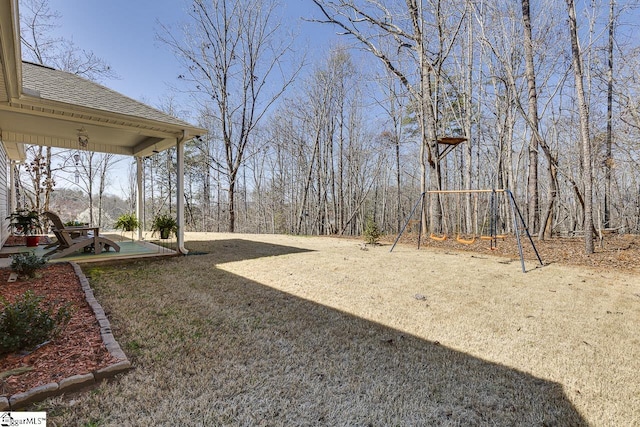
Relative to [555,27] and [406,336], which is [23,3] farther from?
[555,27]

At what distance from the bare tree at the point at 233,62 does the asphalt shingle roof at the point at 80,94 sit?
7476 mm

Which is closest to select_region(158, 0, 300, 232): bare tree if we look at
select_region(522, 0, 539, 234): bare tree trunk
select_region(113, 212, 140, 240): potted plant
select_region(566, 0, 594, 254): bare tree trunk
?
select_region(113, 212, 140, 240): potted plant

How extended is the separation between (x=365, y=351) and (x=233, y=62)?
46.0 feet

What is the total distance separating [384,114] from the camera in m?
14.6

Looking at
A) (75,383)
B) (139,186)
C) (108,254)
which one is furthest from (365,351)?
(139,186)

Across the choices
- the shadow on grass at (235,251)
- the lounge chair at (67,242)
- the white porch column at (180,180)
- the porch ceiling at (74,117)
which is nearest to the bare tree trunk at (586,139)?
the shadow on grass at (235,251)

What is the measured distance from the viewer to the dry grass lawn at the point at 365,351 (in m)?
1.55

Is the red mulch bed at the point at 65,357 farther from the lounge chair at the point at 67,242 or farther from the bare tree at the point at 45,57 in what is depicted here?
the bare tree at the point at 45,57

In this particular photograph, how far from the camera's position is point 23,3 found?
9.77 m

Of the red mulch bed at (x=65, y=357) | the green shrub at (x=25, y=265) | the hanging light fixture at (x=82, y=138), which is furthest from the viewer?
the hanging light fixture at (x=82, y=138)

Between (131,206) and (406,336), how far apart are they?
18871 millimetres

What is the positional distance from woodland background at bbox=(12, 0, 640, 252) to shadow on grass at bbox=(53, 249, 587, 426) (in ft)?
20.0

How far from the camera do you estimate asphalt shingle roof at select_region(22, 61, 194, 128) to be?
4.39 metres

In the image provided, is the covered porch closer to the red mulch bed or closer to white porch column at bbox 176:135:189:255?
white porch column at bbox 176:135:189:255
